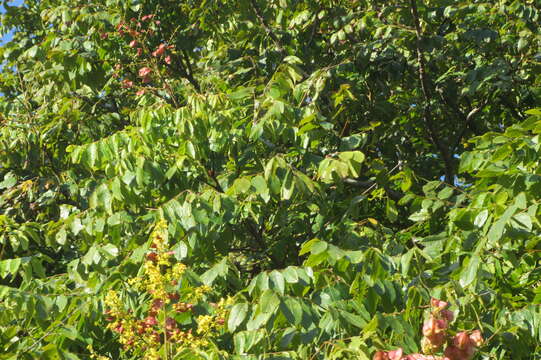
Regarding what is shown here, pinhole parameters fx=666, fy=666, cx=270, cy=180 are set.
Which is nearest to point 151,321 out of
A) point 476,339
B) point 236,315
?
point 236,315

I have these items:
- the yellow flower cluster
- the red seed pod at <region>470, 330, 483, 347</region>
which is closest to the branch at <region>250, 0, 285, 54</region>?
the yellow flower cluster

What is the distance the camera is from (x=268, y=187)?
2.99 m

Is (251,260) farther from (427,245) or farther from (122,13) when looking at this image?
(122,13)

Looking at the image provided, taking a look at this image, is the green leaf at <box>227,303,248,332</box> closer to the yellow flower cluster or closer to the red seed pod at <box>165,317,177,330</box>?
the yellow flower cluster

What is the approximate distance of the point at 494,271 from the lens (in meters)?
2.95

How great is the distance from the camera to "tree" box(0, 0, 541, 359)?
7.96ft

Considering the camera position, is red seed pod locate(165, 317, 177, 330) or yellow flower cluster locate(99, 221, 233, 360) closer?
yellow flower cluster locate(99, 221, 233, 360)

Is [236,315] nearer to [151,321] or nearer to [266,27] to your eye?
[151,321]

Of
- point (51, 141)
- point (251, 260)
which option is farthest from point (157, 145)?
point (51, 141)

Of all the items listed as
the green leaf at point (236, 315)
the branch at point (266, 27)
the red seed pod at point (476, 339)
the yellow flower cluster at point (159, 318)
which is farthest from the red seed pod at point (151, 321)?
the branch at point (266, 27)

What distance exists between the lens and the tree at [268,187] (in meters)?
2.43

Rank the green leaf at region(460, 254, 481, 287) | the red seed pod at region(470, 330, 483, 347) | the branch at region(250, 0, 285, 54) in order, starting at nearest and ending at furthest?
the red seed pod at region(470, 330, 483, 347), the green leaf at region(460, 254, 481, 287), the branch at region(250, 0, 285, 54)

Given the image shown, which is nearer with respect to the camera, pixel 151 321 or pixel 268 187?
pixel 151 321

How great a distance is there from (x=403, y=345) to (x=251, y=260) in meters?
1.76
